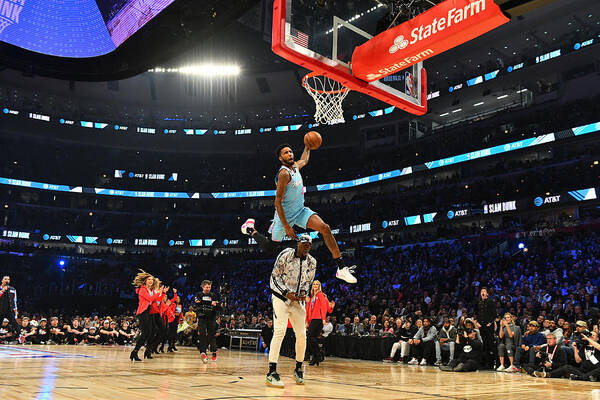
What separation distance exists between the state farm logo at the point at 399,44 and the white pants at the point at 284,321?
4.37 metres

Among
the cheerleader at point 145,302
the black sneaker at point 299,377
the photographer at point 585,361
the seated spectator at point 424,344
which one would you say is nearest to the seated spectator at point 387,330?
the seated spectator at point 424,344

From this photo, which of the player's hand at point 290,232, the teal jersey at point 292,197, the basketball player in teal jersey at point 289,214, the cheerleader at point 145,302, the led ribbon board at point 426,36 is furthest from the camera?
the cheerleader at point 145,302

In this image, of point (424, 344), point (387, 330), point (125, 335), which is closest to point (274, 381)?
point (424, 344)

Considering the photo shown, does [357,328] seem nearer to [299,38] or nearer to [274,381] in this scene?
[299,38]

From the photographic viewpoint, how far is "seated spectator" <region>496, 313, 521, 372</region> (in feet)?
41.6

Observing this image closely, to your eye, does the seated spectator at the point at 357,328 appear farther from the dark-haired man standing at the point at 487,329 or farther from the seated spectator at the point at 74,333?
the seated spectator at the point at 74,333

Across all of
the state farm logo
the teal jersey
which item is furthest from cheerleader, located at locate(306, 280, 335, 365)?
the state farm logo

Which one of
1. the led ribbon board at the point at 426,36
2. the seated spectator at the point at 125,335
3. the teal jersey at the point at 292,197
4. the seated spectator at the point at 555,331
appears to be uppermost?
the led ribbon board at the point at 426,36

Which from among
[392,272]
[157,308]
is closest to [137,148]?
[392,272]

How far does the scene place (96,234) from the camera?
42.1 meters

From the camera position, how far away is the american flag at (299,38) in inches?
333

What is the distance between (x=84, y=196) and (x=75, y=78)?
18004mm

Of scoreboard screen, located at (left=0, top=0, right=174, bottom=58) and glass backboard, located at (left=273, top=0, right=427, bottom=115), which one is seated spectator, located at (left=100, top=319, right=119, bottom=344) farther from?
glass backboard, located at (left=273, top=0, right=427, bottom=115)

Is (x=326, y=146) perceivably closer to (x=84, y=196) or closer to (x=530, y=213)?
(x=530, y=213)
